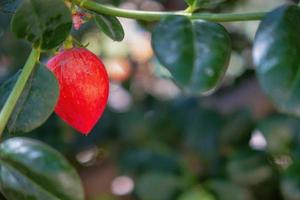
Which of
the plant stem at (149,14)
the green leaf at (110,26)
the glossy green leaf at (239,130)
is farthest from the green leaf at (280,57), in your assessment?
the glossy green leaf at (239,130)

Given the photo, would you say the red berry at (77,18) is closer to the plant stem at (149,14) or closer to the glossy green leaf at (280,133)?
the plant stem at (149,14)

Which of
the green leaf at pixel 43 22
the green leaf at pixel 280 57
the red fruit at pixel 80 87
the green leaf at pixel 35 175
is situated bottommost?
the green leaf at pixel 35 175

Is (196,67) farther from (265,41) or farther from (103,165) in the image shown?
(103,165)

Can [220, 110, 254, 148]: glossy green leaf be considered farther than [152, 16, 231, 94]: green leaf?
Yes

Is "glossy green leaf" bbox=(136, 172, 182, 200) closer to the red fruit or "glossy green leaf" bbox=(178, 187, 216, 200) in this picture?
"glossy green leaf" bbox=(178, 187, 216, 200)

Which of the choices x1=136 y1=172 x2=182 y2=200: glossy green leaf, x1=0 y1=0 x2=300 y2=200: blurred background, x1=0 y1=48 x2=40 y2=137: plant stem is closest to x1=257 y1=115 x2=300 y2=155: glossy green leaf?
x1=0 y1=0 x2=300 y2=200: blurred background

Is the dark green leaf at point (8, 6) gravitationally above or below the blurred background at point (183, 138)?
above
